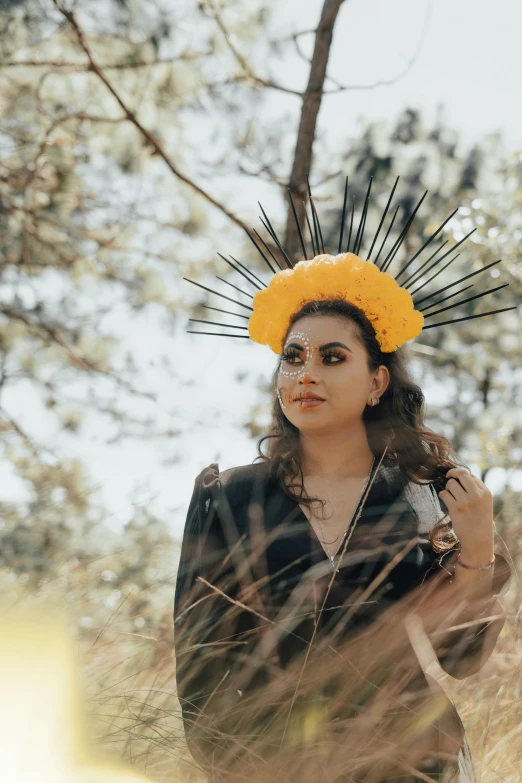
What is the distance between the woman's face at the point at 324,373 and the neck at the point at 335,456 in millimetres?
38

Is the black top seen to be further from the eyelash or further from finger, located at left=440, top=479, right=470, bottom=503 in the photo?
the eyelash

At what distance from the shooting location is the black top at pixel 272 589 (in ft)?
5.42

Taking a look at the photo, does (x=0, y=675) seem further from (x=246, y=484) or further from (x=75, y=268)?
(x=75, y=268)

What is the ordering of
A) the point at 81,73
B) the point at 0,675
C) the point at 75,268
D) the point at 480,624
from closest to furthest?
the point at 0,675, the point at 480,624, the point at 81,73, the point at 75,268

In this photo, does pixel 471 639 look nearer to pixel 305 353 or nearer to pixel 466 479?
pixel 466 479

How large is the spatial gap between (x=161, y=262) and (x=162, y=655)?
418cm

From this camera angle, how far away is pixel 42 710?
4.58 feet

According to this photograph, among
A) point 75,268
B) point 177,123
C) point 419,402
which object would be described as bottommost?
point 419,402

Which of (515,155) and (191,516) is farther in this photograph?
(515,155)

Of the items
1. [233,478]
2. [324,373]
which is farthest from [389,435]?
[233,478]

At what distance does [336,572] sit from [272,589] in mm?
172

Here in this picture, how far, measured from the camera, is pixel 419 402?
2219 mm

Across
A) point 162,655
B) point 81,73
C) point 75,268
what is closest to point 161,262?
point 75,268

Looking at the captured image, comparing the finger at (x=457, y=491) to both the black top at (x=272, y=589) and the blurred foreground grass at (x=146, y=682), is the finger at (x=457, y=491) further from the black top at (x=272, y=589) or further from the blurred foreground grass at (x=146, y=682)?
the blurred foreground grass at (x=146, y=682)
